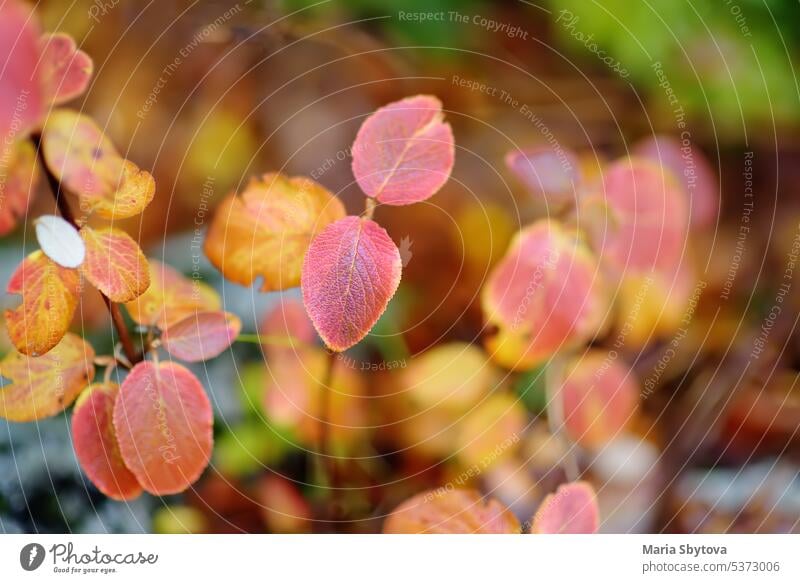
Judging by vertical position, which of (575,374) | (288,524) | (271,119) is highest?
(271,119)

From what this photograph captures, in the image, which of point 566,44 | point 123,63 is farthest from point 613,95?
point 123,63

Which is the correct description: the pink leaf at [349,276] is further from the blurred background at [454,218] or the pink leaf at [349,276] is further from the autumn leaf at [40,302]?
the autumn leaf at [40,302]

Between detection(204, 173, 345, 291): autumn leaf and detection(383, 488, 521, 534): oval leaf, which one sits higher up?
detection(204, 173, 345, 291): autumn leaf

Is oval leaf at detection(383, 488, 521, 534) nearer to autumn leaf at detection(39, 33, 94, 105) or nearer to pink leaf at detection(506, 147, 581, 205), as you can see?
pink leaf at detection(506, 147, 581, 205)

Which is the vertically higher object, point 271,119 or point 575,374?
point 271,119

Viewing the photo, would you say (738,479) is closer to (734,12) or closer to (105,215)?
(734,12)

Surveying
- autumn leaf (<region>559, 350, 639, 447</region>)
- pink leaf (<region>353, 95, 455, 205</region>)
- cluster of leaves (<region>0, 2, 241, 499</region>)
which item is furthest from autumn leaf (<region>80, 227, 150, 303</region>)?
autumn leaf (<region>559, 350, 639, 447</region>)

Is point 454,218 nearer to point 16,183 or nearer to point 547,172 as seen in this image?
point 547,172
